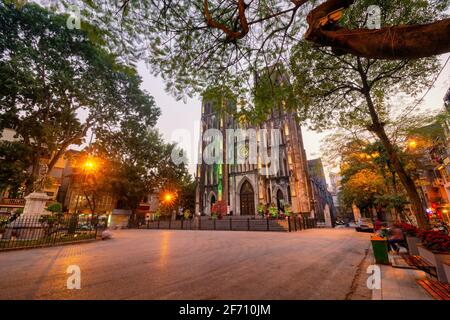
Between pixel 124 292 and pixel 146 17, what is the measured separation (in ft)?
22.2

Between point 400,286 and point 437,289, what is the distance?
1.92 feet

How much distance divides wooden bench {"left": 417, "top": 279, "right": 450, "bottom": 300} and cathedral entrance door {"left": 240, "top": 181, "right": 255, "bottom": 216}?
85.0ft

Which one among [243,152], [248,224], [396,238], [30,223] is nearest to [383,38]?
[396,238]

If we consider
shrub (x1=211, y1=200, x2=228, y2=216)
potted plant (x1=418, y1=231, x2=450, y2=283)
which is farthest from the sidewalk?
shrub (x1=211, y1=200, x2=228, y2=216)

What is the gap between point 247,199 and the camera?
30109 millimetres

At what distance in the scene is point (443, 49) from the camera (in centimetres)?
214

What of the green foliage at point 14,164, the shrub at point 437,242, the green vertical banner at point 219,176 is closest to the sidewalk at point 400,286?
the shrub at point 437,242

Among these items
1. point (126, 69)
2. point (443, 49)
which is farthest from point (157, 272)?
point (443, 49)

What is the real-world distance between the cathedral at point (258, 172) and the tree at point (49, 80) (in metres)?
15.3

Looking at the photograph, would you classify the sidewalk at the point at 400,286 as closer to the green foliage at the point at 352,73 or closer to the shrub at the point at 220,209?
the green foliage at the point at 352,73

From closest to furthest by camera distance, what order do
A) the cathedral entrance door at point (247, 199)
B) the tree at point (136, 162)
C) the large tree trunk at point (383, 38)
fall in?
the large tree trunk at point (383, 38)
the tree at point (136, 162)
the cathedral entrance door at point (247, 199)

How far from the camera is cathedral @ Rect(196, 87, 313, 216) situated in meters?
27.4

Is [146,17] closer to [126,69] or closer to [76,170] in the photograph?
[126,69]

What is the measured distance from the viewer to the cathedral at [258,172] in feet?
89.8
